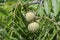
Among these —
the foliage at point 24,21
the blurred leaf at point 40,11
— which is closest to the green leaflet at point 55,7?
the foliage at point 24,21

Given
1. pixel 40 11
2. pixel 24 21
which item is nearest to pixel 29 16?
pixel 24 21

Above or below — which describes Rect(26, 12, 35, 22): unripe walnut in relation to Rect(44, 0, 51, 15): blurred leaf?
below

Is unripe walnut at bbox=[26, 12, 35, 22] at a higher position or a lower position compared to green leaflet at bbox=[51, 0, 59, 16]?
lower

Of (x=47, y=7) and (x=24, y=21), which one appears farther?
(x=47, y=7)

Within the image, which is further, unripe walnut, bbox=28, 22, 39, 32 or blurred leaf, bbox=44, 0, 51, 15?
blurred leaf, bbox=44, 0, 51, 15

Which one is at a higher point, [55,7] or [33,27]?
[55,7]


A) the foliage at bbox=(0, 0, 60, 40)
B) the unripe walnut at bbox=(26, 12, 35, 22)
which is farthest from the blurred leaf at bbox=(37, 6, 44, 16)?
the unripe walnut at bbox=(26, 12, 35, 22)

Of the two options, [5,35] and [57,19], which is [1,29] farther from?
[57,19]

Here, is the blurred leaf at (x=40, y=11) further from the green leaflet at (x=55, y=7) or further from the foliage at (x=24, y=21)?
the green leaflet at (x=55, y=7)

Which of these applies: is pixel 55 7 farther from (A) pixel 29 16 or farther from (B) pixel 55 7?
(A) pixel 29 16

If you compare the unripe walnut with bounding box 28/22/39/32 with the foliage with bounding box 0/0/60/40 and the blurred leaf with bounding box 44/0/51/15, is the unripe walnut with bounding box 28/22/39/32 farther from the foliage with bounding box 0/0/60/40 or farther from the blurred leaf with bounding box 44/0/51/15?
the blurred leaf with bounding box 44/0/51/15

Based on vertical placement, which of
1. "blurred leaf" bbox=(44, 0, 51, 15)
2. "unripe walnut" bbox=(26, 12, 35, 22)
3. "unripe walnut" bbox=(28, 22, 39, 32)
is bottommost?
"unripe walnut" bbox=(28, 22, 39, 32)

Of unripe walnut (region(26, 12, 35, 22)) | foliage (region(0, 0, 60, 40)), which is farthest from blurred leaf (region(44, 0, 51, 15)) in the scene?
unripe walnut (region(26, 12, 35, 22))
